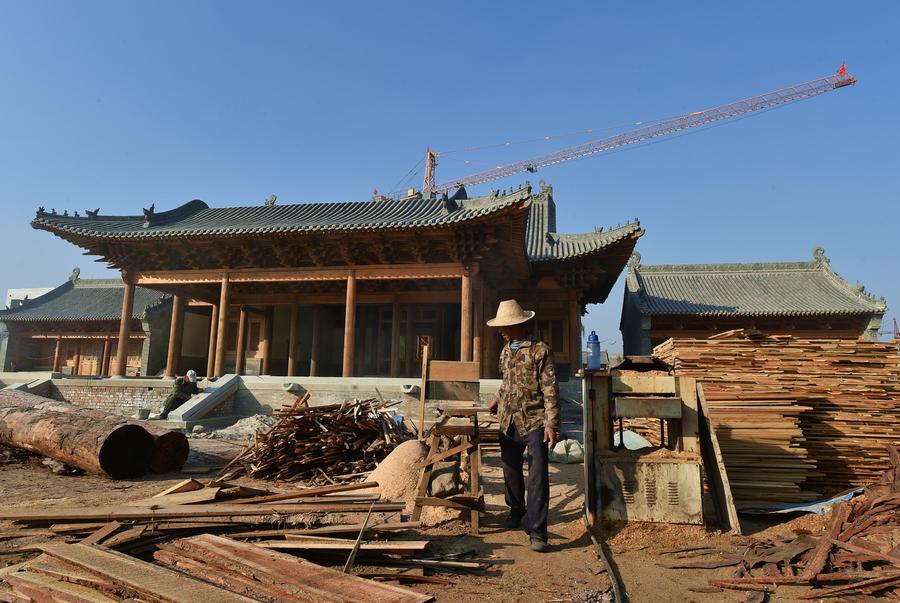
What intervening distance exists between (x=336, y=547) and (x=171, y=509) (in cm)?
136

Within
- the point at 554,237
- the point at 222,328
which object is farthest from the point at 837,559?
the point at 554,237

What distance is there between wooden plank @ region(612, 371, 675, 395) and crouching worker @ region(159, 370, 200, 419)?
9901mm

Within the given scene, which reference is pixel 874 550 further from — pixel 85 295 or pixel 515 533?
pixel 85 295

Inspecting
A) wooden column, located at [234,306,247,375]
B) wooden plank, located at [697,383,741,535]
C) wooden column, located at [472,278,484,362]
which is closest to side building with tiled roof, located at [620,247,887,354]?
wooden column, located at [472,278,484,362]

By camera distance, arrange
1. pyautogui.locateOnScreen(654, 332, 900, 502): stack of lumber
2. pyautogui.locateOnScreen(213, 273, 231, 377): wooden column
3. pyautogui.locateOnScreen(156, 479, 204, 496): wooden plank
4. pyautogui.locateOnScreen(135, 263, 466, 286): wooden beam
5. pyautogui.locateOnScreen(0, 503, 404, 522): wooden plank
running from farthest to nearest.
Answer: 1. pyautogui.locateOnScreen(213, 273, 231, 377): wooden column
2. pyautogui.locateOnScreen(135, 263, 466, 286): wooden beam
3. pyautogui.locateOnScreen(654, 332, 900, 502): stack of lumber
4. pyautogui.locateOnScreen(156, 479, 204, 496): wooden plank
5. pyautogui.locateOnScreen(0, 503, 404, 522): wooden plank

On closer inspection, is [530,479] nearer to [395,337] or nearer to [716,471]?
[716,471]

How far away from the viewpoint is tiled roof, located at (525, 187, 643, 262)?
12.4m

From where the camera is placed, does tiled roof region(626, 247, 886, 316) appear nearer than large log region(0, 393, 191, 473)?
No

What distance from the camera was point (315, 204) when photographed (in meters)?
16.5

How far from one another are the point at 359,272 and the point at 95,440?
22.8 ft

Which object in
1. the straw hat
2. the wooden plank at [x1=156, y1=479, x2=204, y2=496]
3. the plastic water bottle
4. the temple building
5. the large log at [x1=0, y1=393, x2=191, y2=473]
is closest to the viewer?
the straw hat

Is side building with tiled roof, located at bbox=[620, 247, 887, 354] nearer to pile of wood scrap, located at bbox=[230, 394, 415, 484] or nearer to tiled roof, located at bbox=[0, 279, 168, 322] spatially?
pile of wood scrap, located at bbox=[230, 394, 415, 484]

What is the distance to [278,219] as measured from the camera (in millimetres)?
15102

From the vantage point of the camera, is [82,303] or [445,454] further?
[82,303]
